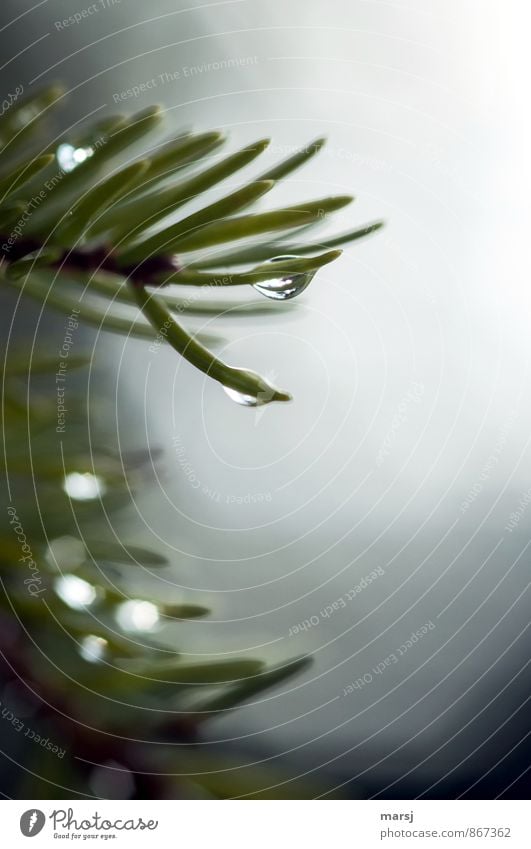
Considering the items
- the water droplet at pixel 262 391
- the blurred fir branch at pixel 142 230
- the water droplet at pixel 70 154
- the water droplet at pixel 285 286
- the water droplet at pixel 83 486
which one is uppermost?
the water droplet at pixel 70 154

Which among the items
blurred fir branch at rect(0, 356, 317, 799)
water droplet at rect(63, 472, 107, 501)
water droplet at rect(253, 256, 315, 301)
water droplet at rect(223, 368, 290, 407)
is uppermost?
water droplet at rect(253, 256, 315, 301)

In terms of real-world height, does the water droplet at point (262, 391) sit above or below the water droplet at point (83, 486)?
above

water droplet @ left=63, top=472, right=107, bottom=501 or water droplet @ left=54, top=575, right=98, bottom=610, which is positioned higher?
water droplet @ left=63, top=472, right=107, bottom=501

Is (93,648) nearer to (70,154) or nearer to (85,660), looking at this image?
(85,660)

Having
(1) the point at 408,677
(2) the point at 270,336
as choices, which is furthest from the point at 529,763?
(2) the point at 270,336

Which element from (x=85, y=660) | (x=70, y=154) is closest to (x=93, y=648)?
(x=85, y=660)

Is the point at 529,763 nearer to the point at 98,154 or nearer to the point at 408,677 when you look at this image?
the point at 408,677
